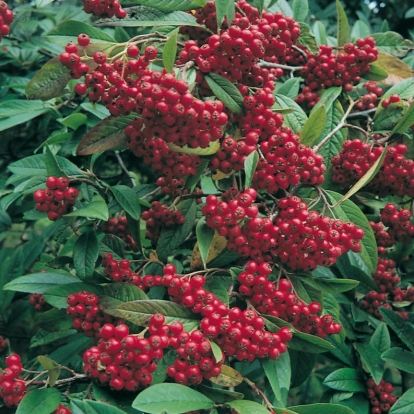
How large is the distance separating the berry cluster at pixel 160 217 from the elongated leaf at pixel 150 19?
2.36 feet

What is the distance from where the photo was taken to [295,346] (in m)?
2.15

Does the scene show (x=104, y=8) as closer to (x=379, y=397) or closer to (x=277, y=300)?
(x=277, y=300)

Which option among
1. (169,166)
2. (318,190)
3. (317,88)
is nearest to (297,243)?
(318,190)

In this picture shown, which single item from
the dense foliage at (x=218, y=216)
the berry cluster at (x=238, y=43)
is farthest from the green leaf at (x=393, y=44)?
the berry cluster at (x=238, y=43)

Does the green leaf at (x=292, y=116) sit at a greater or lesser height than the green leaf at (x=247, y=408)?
greater

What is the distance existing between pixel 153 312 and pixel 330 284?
26.8 inches

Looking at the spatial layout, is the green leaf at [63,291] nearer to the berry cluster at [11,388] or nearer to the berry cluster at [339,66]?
the berry cluster at [11,388]

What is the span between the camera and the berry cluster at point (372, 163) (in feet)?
7.78

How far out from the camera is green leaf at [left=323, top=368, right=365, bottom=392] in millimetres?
2535

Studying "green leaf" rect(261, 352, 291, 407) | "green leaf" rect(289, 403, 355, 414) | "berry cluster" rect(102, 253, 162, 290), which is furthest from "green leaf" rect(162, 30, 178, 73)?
"green leaf" rect(289, 403, 355, 414)

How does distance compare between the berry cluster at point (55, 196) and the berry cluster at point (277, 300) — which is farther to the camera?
the berry cluster at point (55, 196)

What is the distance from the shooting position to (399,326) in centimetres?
268

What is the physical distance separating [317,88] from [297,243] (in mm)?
1042

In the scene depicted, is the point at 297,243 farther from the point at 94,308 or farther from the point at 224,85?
the point at 94,308
